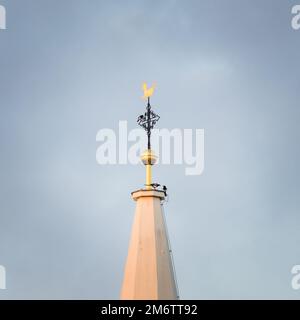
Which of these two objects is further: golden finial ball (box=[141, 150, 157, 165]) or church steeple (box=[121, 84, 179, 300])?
golden finial ball (box=[141, 150, 157, 165])

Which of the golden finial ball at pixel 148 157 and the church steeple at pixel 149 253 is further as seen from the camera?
the golden finial ball at pixel 148 157

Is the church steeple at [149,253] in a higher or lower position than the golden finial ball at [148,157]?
lower

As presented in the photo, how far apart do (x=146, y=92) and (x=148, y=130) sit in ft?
6.88

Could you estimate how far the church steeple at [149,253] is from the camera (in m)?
34.5

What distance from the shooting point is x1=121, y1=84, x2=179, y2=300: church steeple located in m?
34.5

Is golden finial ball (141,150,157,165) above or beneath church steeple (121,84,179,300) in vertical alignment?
above

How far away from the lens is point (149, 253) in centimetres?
3506

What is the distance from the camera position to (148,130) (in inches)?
1485

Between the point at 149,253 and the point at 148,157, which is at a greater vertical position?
the point at 148,157

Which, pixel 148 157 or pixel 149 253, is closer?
pixel 149 253
